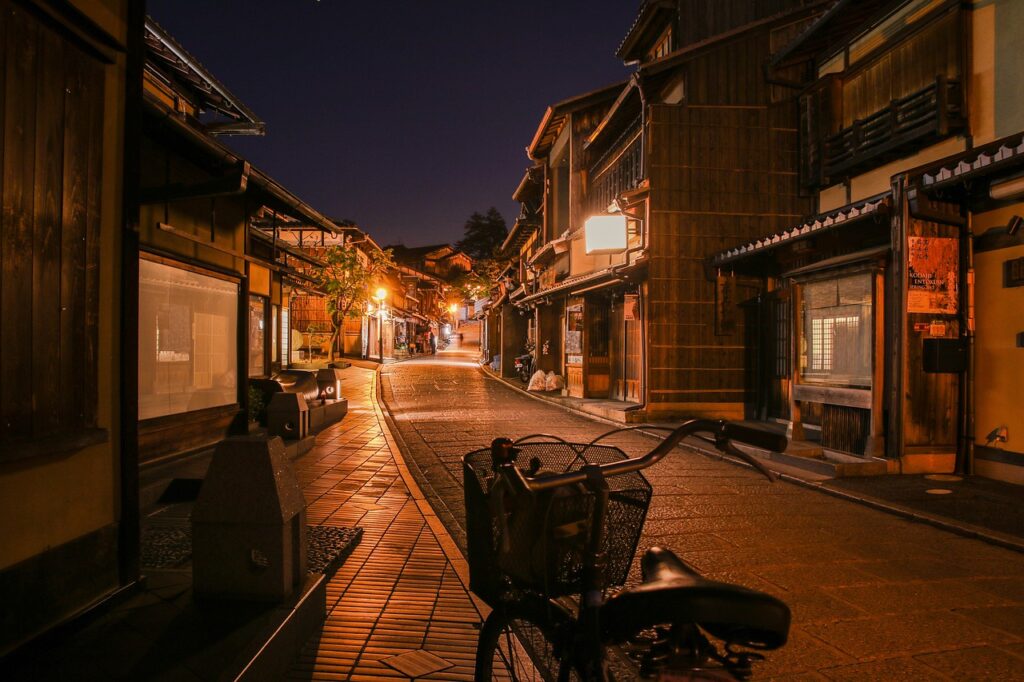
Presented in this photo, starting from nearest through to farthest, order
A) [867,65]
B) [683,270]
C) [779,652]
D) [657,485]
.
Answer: [779,652] → [657,485] → [867,65] → [683,270]

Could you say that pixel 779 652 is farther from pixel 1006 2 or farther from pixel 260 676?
pixel 1006 2

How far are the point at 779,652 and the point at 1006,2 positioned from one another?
34.2 ft

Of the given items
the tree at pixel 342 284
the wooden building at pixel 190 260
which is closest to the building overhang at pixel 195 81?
the wooden building at pixel 190 260

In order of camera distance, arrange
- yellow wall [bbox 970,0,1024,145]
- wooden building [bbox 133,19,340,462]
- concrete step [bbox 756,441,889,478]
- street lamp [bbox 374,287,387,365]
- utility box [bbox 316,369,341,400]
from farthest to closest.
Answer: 1. street lamp [bbox 374,287,387,365]
2. utility box [bbox 316,369,341,400]
3. concrete step [bbox 756,441,889,478]
4. yellow wall [bbox 970,0,1024,145]
5. wooden building [bbox 133,19,340,462]

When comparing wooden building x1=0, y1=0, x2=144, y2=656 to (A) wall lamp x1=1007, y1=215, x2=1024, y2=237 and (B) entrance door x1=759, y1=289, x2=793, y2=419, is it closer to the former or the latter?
(A) wall lamp x1=1007, y1=215, x2=1024, y2=237

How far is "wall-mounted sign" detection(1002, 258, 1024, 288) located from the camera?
340 inches

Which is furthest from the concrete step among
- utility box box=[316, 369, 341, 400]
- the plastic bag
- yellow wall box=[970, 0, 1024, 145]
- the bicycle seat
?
the plastic bag

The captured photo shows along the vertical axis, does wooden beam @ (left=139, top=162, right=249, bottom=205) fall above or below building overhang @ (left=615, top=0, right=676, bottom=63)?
below

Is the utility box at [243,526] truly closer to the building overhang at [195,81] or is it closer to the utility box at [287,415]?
the utility box at [287,415]

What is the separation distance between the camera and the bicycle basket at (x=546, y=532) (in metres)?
2.31

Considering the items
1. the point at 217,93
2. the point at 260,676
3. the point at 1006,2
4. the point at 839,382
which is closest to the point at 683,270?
the point at 839,382

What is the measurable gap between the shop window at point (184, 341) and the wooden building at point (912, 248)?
10303 millimetres

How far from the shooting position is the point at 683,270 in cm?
1529

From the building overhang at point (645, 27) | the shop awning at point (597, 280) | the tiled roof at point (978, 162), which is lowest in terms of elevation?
the shop awning at point (597, 280)
